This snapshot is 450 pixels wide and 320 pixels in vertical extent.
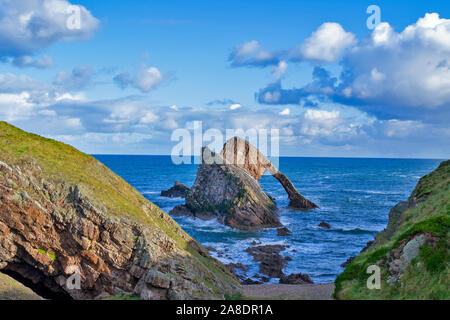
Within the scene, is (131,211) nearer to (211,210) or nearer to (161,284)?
(161,284)

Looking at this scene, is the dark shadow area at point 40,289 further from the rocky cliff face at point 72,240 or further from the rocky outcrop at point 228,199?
the rocky outcrop at point 228,199

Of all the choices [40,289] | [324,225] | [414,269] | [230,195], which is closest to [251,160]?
[230,195]

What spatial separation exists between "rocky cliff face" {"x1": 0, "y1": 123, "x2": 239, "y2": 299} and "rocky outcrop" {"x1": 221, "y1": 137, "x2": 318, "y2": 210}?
45.7 m

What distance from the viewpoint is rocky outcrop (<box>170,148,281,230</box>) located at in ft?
194

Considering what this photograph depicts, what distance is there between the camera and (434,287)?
18656 mm

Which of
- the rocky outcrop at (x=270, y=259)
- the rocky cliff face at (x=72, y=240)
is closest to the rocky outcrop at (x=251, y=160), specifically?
the rocky outcrop at (x=270, y=259)

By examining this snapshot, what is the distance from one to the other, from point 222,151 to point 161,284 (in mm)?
51255

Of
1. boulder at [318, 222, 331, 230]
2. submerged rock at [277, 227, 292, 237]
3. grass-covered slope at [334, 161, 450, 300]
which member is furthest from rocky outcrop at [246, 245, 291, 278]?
boulder at [318, 222, 331, 230]

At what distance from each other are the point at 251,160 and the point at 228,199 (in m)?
15.1

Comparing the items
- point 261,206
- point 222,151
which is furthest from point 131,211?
point 222,151

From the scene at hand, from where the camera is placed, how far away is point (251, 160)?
74.5 metres

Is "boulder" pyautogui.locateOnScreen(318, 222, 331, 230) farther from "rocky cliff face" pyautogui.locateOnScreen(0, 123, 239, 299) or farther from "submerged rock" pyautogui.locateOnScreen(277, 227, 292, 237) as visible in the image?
"rocky cliff face" pyautogui.locateOnScreen(0, 123, 239, 299)

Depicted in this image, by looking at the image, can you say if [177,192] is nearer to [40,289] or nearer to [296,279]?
[296,279]

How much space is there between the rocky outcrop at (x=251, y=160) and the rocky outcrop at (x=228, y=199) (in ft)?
16.7
